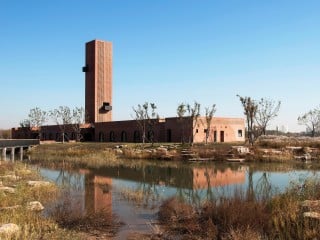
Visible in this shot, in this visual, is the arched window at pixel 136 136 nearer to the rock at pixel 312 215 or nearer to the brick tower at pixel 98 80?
the brick tower at pixel 98 80

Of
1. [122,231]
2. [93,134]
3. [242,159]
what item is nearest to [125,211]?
[122,231]

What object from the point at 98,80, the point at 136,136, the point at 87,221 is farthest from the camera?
the point at 98,80

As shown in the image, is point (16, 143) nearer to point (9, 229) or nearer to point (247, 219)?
point (9, 229)

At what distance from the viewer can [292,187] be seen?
1068cm

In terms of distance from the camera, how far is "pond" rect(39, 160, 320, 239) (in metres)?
11.8

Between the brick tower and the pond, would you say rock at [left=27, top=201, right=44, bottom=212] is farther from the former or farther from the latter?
the brick tower

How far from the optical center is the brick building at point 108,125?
5459cm

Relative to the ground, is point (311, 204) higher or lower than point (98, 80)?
lower

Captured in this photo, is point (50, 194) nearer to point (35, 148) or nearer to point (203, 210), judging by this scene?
point (203, 210)

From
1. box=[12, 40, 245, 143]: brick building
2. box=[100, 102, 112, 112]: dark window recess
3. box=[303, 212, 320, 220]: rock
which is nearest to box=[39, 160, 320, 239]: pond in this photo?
box=[303, 212, 320, 220]: rock

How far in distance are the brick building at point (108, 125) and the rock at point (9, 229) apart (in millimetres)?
43986

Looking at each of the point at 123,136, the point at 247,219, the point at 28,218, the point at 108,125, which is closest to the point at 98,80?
the point at 108,125

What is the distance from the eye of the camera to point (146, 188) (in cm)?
1817

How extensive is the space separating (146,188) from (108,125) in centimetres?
5099
